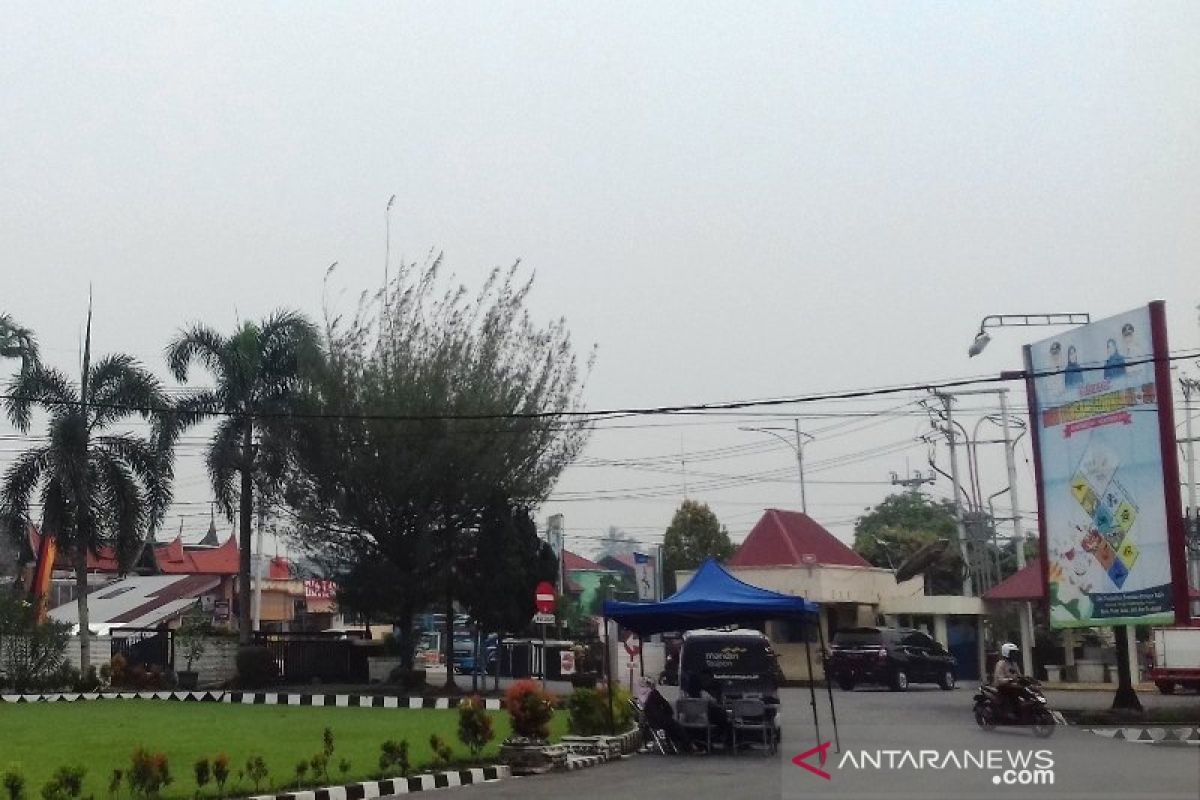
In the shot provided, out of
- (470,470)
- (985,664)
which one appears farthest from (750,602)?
(985,664)

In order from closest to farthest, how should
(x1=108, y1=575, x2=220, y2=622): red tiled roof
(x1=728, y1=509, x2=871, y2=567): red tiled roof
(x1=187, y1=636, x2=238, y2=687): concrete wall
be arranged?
(x1=187, y1=636, x2=238, y2=687): concrete wall, (x1=728, y1=509, x2=871, y2=567): red tiled roof, (x1=108, y1=575, x2=220, y2=622): red tiled roof

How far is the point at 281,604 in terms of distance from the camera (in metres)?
74.4

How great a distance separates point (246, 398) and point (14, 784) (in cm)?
2634

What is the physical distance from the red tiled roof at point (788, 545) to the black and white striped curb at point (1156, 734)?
20.7m

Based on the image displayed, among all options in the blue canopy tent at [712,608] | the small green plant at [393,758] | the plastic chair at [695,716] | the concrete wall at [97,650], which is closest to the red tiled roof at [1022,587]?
the blue canopy tent at [712,608]

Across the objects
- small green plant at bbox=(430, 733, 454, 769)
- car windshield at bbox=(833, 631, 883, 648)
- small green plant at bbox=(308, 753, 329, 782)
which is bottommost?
car windshield at bbox=(833, 631, 883, 648)

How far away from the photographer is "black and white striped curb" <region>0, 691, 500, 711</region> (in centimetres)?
3114

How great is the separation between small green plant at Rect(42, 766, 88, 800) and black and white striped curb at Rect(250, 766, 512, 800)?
1.91 metres

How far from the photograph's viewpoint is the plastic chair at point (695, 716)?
63.4 ft

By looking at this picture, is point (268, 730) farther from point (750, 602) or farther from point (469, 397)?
point (469, 397)

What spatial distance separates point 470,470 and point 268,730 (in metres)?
13.3

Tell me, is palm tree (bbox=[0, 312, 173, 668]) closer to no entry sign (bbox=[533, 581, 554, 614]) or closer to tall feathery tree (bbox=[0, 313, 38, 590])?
tall feathery tree (bbox=[0, 313, 38, 590])

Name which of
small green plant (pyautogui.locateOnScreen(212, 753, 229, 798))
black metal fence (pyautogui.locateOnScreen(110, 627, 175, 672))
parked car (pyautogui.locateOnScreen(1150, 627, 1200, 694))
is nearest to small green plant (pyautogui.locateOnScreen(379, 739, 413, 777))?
small green plant (pyautogui.locateOnScreen(212, 753, 229, 798))

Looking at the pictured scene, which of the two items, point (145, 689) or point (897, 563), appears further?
point (897, 563)
